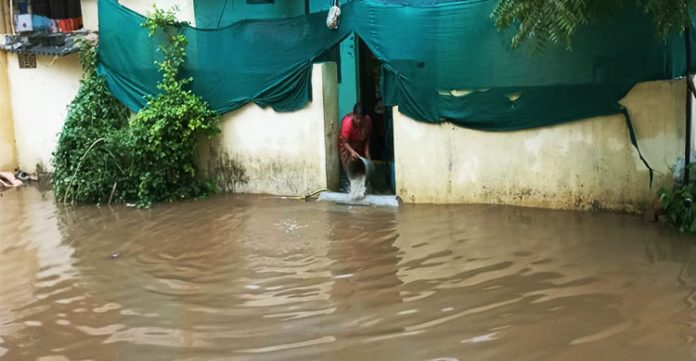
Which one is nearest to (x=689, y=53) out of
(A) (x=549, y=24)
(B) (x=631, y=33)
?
(B) (x=631, y=33)

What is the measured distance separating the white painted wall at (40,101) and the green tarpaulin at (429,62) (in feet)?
4.87

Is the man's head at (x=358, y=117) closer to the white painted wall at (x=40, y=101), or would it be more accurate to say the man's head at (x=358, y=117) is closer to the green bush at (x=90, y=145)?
the green bush at (x=90, y=145)

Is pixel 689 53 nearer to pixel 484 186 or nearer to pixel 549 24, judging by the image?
pixel 549 24

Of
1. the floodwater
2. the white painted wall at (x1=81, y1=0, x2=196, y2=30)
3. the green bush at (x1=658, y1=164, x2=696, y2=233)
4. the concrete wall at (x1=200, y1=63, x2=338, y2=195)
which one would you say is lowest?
the floodwater

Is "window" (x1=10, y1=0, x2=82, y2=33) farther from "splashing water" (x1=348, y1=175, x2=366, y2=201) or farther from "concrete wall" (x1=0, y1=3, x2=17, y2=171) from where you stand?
"splashing water" (x1=348, y1=175, x2=366, y2=201)

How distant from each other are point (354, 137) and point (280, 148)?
106cm

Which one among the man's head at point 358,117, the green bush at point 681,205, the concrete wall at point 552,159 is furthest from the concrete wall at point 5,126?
the green bush at point 681,205

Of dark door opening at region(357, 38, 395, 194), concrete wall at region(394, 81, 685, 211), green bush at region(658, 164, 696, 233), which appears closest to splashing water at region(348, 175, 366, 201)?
concrete wall at region(394, 81, 685, 211)

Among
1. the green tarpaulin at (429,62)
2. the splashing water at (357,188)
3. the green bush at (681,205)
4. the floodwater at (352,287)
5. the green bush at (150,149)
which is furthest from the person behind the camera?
the green bush at (150,149)

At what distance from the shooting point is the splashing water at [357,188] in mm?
8883

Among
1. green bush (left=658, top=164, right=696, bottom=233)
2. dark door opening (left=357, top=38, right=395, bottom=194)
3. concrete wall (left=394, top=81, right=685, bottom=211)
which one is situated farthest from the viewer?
dark door opening (left=357, top=38, right=395, bottom=194)

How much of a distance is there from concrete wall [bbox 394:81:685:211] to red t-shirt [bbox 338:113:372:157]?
0.85m

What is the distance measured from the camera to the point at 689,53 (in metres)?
6.91

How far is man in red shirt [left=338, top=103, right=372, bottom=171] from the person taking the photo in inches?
370
